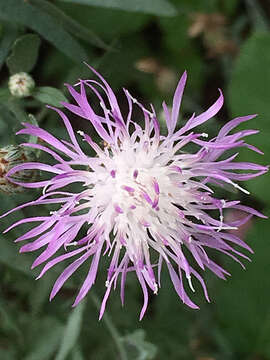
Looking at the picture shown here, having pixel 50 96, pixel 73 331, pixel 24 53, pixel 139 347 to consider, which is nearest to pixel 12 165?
pixel 50 96

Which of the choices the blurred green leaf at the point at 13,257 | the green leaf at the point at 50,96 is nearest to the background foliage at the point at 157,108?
the blurred green leaf at the point at 13,257

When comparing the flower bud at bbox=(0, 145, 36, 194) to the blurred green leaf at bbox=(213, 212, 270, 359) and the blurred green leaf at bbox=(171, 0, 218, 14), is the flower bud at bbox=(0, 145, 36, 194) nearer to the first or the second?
the blurred green leaf at bbox=(213, 212, 270, 359)

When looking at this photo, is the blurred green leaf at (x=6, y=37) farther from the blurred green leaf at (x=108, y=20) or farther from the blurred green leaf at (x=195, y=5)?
the blurred green leaf at (x=195, y=5)

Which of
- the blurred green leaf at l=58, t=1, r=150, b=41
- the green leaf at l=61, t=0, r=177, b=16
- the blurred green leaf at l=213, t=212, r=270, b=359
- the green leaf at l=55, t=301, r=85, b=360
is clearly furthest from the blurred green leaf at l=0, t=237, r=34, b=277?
the blurred green leaf at l=58, t=1, r=150, b=41

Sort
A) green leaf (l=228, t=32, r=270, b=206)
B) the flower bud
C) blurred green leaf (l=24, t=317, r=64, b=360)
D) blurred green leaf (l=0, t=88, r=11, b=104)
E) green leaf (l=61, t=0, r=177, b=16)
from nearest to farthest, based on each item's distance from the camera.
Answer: the flower bud → blurred green leaf (l=0, t=88, r=11, b=104) → green leaf (l=61, t=0, r=177, b=16) → blurred green leaf (l=24, t=317, r=64, b=360) → green leaf (l=228, t=32, r=270, b=206)

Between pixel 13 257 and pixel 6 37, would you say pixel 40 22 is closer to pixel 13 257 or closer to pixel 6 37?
pixel 6 37

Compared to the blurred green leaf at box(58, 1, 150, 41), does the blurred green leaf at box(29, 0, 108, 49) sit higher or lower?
lower

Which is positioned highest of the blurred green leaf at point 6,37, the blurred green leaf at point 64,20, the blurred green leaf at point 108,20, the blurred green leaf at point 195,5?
the blurred green leaf at point 195,5
